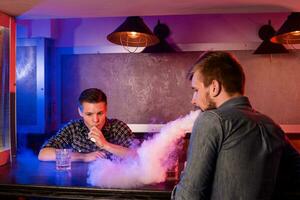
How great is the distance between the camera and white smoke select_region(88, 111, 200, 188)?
220 centimetres

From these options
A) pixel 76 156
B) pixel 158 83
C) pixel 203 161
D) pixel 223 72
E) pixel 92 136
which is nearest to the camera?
pixel 203 161

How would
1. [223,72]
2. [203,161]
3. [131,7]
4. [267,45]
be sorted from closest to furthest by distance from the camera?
[203,161] < [223,72] < [131,7] < [267,45]

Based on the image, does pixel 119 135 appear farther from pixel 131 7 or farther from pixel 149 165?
pixel 131 7

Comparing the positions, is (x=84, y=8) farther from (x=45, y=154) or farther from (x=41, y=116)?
(x=41, y=116)

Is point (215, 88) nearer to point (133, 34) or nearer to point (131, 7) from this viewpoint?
point (131, 7)

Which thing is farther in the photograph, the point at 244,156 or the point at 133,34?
the point at 133,34

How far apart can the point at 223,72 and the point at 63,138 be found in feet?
7.36

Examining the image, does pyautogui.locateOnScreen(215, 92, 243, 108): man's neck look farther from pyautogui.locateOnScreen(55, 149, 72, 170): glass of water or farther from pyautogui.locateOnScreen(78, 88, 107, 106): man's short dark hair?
pyautogui.locateOnScreen(78, 88, 107, 106): man's short dark hair

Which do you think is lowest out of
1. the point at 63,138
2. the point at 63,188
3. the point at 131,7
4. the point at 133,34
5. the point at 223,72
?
the point at 63,188

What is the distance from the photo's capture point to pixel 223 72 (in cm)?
154

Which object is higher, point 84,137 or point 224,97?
point 224,97

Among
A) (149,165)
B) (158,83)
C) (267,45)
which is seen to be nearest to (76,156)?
(149,165)

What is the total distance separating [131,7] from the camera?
310 centimetres

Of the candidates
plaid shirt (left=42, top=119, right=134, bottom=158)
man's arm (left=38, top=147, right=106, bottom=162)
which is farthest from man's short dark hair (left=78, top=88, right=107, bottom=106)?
man's arm (left=38, top=147, right=106, bottom=162)
